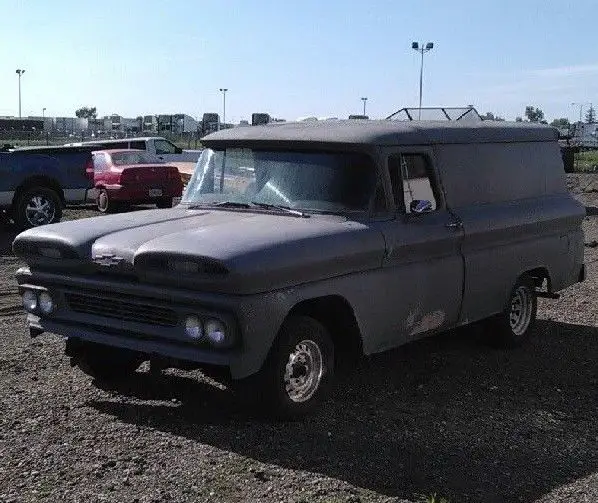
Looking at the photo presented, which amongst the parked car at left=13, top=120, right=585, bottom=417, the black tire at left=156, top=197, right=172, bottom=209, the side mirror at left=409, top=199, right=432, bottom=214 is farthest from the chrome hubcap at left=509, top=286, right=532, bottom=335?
the black tire at left=156, top=197, right=172, bottom=209

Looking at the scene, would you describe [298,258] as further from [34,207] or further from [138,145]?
[138,145]

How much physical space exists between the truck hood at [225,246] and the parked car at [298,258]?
0.01 m

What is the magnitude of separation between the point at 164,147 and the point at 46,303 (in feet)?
79.8

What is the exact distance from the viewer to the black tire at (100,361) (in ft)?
19.9

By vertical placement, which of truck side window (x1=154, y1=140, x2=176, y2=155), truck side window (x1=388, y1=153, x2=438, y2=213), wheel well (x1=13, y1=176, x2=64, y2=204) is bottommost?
wheel well (x1=13, y1=176, x2=64, y2=204)

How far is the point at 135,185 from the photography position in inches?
786

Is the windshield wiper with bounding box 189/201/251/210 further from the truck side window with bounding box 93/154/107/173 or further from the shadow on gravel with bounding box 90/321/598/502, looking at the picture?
the truck side window with bounding box 93/154/107/173

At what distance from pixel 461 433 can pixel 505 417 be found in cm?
52

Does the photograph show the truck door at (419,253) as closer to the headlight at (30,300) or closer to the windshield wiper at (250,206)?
the windshield wiper at (250,206)

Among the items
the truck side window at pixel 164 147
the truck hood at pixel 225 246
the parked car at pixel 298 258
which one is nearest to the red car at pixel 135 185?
the truck side window at pixel 164 147

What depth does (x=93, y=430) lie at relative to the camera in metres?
5.46

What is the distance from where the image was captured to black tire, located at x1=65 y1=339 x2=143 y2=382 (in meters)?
6.07

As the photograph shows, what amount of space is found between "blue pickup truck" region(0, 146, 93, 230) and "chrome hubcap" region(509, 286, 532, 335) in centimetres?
1017

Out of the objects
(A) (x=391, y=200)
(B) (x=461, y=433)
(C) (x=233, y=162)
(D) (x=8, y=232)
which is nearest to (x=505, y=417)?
(B) (x=461, y=433)
